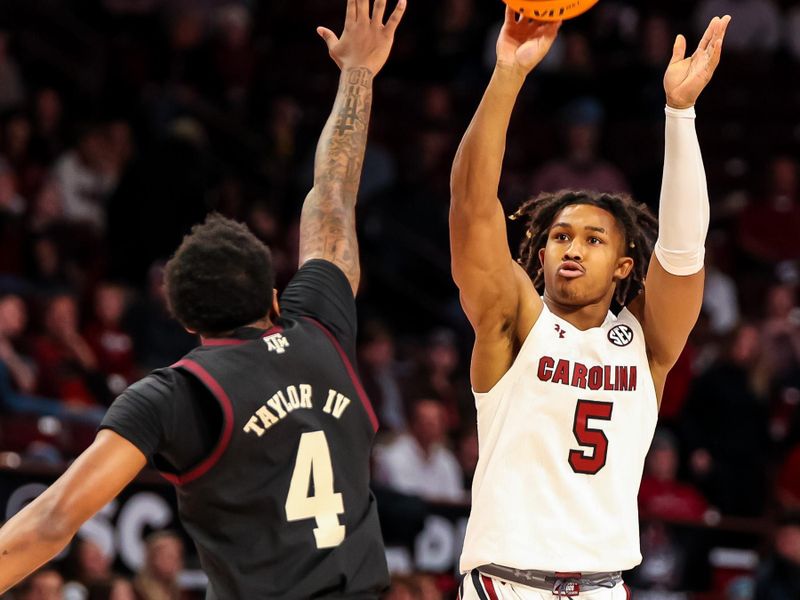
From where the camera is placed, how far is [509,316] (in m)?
4.67

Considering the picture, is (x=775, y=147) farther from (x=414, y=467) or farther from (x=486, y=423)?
(x=486, y=423)

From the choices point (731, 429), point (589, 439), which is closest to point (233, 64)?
point (731, 429)

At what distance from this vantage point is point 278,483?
3.60m

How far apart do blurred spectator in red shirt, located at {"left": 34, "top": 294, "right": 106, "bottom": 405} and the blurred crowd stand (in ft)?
0.05

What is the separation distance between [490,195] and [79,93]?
9.11 meters

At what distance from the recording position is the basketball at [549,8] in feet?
14.8

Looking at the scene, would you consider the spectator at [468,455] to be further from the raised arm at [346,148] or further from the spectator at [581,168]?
the raised arm at [346,148]

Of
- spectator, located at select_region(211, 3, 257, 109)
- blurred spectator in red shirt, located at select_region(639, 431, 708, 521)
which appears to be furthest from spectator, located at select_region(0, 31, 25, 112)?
blurred spectator in red shirt, located at select_region(639, 431, 708, 521)

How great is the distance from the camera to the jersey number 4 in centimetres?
362

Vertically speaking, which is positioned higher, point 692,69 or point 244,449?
point 692,69

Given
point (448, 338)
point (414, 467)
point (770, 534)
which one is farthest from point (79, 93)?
point (770, 534)

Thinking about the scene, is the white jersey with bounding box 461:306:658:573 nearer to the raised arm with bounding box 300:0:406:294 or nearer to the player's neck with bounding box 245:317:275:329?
the raised arm with bounding box 300:0:406:294

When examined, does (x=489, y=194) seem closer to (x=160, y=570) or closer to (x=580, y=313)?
(x=580, y=313)

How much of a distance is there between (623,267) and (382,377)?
266 inches
